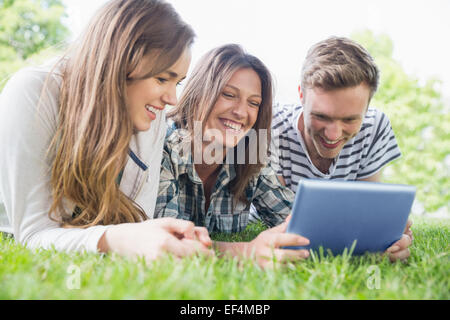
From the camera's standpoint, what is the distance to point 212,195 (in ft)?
10.1

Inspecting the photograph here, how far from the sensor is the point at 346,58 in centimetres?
319

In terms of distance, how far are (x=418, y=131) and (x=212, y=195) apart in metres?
17.4

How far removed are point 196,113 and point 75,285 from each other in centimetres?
177

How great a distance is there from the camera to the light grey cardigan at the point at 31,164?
1.96 metres

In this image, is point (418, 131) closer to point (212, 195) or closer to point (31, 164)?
point (212, 195)

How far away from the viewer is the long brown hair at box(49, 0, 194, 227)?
203 centimetres

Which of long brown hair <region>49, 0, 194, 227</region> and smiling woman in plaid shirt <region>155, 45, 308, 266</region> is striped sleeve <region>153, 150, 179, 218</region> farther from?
long brown hair <region>49, 0, 194, 227</region>

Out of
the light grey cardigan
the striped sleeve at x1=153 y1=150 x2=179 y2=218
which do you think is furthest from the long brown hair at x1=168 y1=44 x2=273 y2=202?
the light grey cardigan

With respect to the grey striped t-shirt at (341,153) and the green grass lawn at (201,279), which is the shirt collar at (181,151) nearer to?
the grey striped t-shirt at (341,153)

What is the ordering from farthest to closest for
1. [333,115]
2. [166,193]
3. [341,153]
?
[341,153] → [333,115] → [166,193]

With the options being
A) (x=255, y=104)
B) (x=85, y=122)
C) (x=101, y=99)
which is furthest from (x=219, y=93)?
(x=85, y=122)

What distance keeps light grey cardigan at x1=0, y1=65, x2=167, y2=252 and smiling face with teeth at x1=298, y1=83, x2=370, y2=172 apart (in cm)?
196
